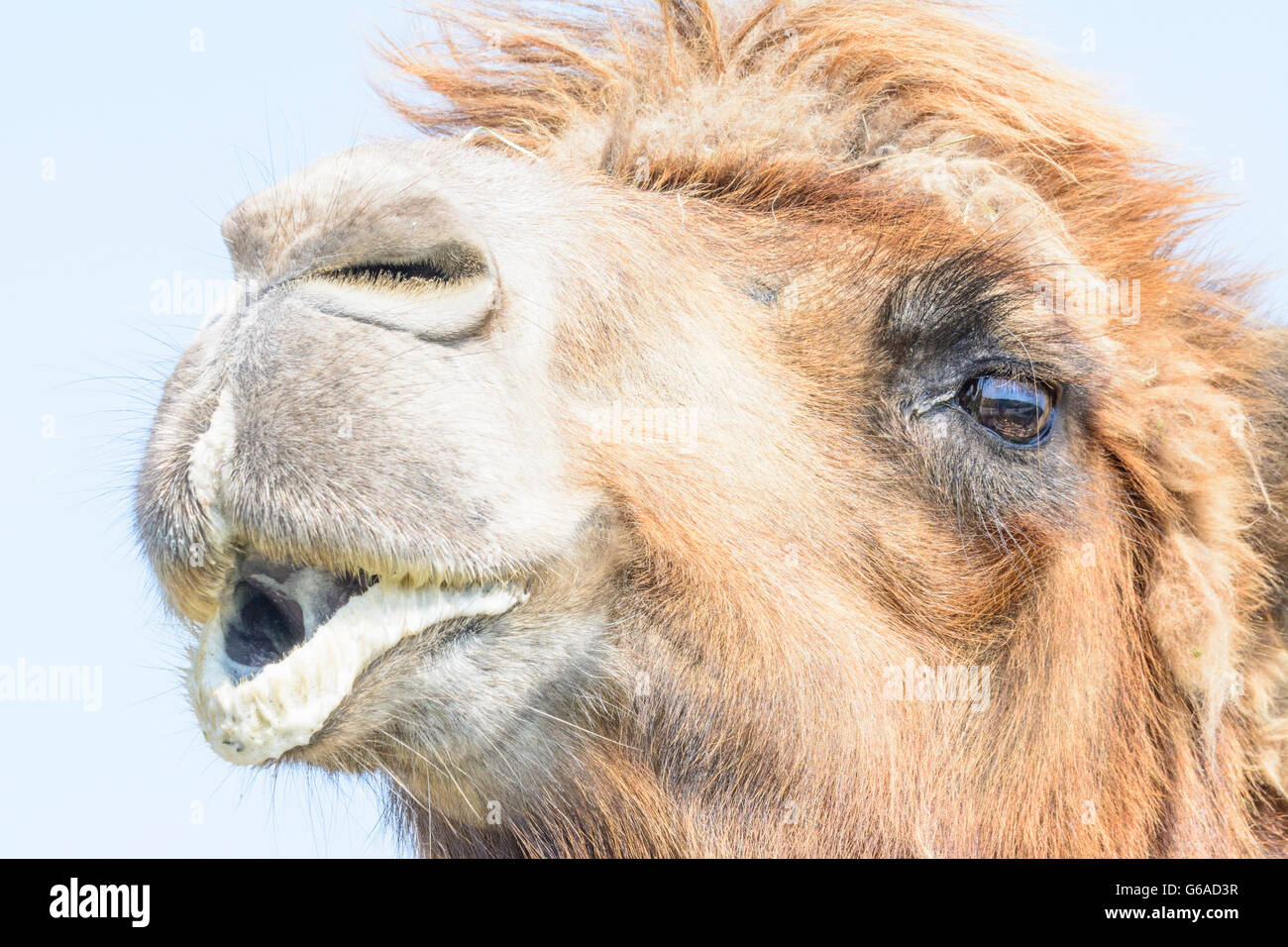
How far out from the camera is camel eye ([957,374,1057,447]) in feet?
11.5

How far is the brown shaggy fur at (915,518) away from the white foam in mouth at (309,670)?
509 mm

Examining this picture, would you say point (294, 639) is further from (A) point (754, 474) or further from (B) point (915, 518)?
(B) point (915, 518)

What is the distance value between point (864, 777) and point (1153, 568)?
1.17m

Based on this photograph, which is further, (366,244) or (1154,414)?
(1154,414)

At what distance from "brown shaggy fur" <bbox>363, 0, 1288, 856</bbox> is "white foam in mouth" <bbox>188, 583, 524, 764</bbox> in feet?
1.67

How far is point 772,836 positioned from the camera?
3291 millimetres

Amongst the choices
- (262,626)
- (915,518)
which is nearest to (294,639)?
(262,626)

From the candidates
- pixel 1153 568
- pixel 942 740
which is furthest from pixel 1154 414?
pixel 942 740

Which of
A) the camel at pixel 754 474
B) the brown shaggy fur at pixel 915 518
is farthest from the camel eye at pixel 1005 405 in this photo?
the brown shaggy fur at pixel 915 518

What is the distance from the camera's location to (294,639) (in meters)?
2.75

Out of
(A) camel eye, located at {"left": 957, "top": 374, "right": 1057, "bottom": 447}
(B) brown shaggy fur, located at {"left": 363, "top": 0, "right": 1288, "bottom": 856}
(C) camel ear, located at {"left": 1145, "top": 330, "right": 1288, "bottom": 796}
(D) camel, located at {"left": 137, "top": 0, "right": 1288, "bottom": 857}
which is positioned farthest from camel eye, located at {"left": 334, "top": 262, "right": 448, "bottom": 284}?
(C) camel ear, located at {"left": 1145, "top": 330, "right": 1288, "bottom": 796}

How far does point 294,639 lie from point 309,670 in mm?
226

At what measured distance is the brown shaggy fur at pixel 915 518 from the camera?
3.18 m

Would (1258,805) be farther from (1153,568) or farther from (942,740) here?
(942,740)
